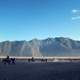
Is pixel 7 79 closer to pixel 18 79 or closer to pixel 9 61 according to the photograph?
pixel 18 79

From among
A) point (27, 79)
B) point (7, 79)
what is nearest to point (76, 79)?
point (27, 79)

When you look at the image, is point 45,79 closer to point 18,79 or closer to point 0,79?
point 18,79

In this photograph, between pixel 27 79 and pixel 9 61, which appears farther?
pixel 9 61

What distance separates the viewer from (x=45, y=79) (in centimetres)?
2269

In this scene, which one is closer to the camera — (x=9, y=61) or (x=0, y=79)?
(x=0, y=79)

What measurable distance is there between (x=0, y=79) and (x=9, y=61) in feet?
138

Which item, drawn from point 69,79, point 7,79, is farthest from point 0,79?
point 69,79

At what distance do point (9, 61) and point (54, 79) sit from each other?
140ft

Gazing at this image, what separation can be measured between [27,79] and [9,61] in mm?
42233

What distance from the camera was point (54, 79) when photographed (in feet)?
74.7

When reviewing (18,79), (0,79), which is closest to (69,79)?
(18,79)

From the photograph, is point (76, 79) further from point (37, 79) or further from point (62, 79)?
point (37, 79)

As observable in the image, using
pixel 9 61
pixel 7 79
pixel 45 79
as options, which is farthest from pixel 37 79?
pixel 9 61

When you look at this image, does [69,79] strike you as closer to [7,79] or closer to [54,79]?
[54,79]
